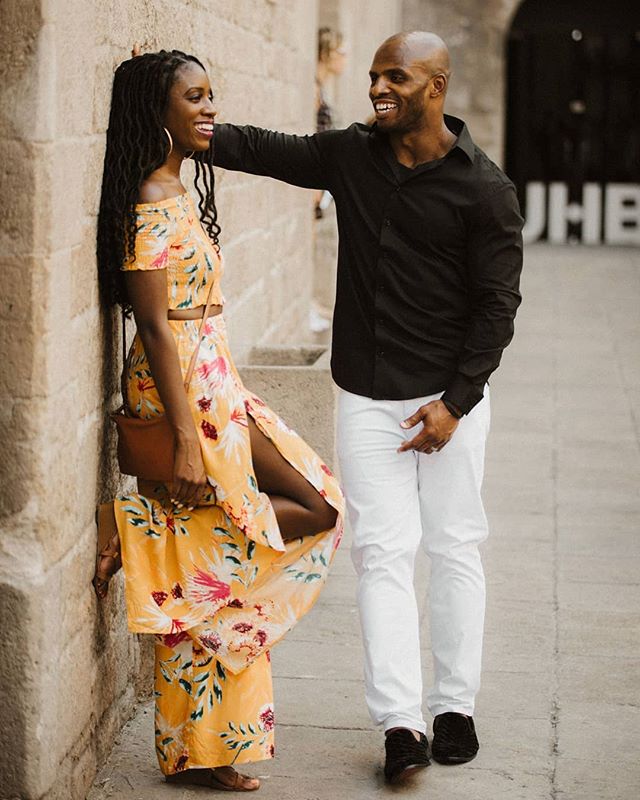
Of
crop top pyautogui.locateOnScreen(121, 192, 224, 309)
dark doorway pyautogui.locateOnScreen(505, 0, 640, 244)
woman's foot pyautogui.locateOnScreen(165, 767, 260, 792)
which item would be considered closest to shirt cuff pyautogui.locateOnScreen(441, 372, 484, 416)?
crop top pyautogui.locateOnScreen(121, 192, 224, 309)

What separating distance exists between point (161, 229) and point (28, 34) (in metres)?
0.62

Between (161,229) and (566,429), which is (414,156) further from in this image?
(566,429)

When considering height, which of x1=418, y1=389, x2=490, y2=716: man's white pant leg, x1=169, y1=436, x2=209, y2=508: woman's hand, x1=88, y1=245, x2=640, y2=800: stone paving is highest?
x1=169, y1=436, x2=209, y2=508: woman's hand

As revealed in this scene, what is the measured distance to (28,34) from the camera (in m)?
3.19

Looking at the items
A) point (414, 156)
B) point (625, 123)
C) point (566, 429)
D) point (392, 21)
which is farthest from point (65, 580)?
point (625, 123)

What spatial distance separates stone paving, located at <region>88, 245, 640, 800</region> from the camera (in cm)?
404

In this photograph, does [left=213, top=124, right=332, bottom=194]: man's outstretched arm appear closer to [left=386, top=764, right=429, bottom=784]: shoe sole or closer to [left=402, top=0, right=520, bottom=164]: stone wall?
[left=386, top=764, right=429, bottom=784]: shoe sole

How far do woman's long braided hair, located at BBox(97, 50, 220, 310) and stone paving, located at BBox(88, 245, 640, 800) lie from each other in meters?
1.38

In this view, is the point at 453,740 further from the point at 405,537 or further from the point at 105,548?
the point at 105,548

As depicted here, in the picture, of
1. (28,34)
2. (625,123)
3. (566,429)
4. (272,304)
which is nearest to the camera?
(28,34)

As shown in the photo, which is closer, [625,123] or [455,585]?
[455,585]

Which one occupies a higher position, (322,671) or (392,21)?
(392,21)

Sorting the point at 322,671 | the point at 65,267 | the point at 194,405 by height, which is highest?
the point at 65,267

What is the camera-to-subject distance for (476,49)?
61.6 feet
